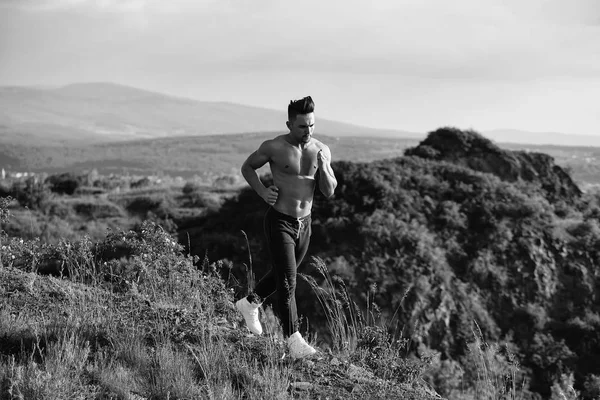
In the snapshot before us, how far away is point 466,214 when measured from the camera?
15367 mm

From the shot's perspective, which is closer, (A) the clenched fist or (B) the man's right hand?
(B) the man's right hand

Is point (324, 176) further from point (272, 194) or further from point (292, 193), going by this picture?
point (272, 194)

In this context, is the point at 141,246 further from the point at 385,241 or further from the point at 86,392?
the point at 385,241

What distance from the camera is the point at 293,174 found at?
5504 mm

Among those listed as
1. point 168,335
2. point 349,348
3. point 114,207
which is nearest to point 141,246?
point 168,335

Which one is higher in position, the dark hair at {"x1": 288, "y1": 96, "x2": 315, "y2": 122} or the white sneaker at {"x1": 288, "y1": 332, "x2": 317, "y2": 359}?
the dark hair at {"x1": 288, "y1": 96, "x2": 315, "y2": 122}

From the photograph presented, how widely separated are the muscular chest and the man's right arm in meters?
0.09

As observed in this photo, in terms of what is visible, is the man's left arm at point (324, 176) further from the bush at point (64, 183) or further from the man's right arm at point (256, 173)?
the bush at point (64, 183)

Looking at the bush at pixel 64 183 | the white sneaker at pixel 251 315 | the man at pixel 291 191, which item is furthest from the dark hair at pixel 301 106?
the bush at pixel 64 183

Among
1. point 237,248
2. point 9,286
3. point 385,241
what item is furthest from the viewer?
point 237,248

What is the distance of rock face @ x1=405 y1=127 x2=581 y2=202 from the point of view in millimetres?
18625

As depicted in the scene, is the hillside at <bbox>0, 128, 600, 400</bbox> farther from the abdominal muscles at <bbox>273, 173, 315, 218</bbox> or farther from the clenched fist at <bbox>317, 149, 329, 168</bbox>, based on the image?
the clenched fist at <bbox>317, 149, 329, 168</bbox>

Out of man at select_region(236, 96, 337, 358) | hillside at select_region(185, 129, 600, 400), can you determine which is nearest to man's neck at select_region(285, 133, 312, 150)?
man at select_region(236, 96, 337, 358)

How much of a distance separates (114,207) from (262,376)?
20.1m
